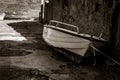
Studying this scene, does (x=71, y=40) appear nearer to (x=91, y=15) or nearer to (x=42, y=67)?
(x=42, y=67)

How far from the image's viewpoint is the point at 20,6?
31.2 metres

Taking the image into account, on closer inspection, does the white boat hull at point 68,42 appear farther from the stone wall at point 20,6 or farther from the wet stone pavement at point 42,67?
the stone wall at point 20,6

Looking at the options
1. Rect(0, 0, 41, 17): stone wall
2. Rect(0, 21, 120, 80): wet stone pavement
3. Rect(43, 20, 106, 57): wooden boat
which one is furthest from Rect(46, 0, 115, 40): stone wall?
Rect(0, 0, 41, 17): stone wall

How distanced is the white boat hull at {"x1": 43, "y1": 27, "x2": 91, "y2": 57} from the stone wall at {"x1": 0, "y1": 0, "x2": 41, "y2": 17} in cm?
1803

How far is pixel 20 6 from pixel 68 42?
21.8m

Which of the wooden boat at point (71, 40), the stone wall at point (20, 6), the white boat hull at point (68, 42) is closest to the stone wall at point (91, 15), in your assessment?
the wooden boat at point (71, 40)

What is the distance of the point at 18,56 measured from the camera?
36.4 ft

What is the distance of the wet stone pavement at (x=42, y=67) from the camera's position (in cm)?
875

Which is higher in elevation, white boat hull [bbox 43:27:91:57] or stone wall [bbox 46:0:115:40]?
stone wall [bbox 46:0:115:40]

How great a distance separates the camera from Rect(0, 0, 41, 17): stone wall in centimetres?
2990

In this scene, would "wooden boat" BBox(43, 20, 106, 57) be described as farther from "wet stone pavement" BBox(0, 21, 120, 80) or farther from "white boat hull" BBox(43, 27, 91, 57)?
"wet stone pavement" BBox(0, 21, 120, 80)

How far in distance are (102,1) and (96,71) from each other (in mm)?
3242

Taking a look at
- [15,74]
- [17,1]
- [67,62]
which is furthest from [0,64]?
[17,1]

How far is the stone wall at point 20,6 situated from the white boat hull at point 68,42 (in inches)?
710
